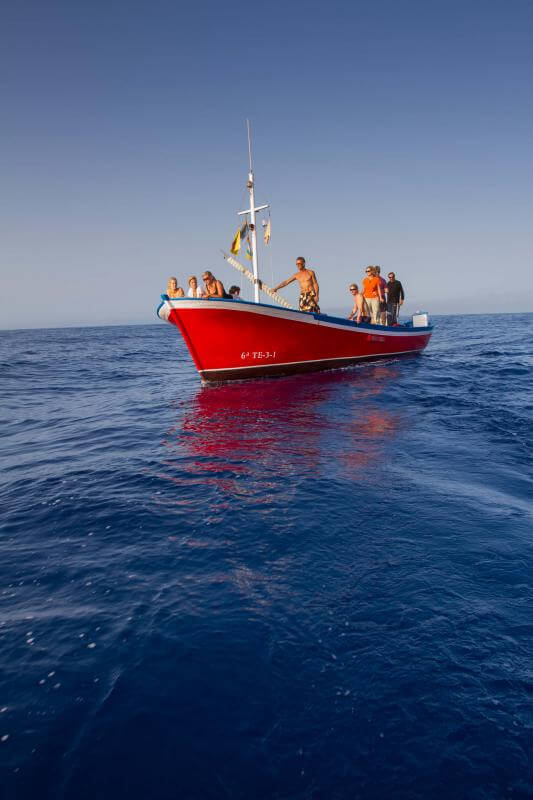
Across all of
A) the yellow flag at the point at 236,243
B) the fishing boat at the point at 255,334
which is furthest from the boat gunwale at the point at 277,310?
Result: the yellow flag at the point at 236,243

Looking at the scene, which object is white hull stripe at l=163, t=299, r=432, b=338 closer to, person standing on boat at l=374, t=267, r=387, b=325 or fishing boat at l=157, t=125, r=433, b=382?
fishing boat at l=157, t=125, r=433, b=382

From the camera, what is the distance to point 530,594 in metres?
3.15

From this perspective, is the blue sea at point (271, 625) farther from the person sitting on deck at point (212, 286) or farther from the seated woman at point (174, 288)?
the seated woman at point (174, 288)

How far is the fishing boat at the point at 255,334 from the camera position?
1277cm

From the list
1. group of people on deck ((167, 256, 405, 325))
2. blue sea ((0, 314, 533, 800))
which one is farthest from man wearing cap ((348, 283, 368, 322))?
blue sea ((0, 314, 533, 800))

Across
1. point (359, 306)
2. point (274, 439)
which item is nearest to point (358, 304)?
point (359, 306)

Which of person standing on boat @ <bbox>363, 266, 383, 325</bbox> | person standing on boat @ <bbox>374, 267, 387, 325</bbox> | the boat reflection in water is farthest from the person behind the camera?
person standing on boat @ <bbox>374, 267, 387, 325</bbox>

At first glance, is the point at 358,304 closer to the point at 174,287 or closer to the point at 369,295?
the point at 369,295

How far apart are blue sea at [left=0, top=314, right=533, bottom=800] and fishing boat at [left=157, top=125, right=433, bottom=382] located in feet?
21.8

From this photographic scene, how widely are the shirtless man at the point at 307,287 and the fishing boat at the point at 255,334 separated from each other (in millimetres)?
731

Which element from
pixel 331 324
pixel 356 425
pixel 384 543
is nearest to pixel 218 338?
pixel 331 324

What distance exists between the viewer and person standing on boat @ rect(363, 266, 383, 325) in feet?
53.5

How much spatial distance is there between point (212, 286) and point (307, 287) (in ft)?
11.2

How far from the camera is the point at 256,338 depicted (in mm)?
13500
